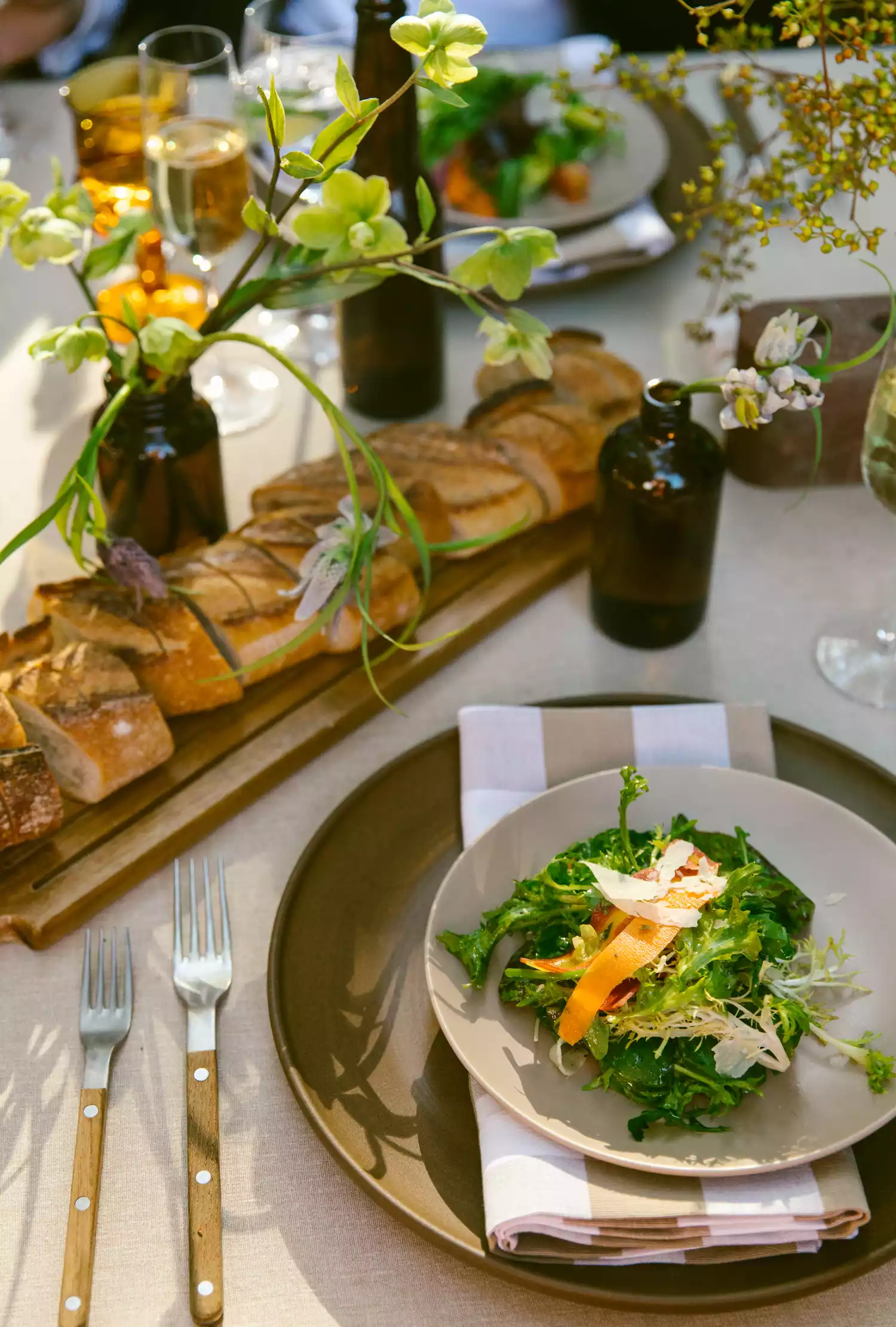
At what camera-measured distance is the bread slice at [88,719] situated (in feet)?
3.84

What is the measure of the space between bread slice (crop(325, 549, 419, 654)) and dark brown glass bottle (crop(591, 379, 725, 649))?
0.69ft

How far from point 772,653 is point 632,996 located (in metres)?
0.58

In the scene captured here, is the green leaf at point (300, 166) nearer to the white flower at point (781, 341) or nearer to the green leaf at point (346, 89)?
the green leaf at point (346, 89)

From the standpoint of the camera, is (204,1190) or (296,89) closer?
(204,1190)

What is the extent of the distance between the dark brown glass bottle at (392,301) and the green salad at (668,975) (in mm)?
776

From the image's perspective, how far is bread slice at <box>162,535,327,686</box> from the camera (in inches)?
50.3

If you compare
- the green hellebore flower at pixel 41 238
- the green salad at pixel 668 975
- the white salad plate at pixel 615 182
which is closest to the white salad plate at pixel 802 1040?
the green salad at pixel 668 975

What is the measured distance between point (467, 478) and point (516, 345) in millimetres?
330

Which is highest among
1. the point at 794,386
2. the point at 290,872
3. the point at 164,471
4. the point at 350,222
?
the point at 350,222

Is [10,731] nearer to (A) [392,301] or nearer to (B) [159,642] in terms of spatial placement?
(B) [159,642]

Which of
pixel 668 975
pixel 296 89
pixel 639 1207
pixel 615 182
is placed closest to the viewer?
pixel 639 1207

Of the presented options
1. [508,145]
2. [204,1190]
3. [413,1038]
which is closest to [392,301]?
[508,145]

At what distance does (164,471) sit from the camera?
1.34 metres

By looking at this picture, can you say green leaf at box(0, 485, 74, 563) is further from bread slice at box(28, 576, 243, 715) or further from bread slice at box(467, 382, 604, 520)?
bread slice at box(467, 382, 604, 520)
